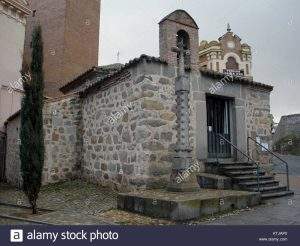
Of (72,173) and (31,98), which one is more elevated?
(31,98)

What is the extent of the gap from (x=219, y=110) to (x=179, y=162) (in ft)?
13.6

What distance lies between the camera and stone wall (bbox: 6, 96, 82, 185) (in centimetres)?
1212

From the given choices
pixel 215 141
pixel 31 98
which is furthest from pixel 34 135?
pixel 215 141

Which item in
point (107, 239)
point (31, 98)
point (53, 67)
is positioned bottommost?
point (107, 239)

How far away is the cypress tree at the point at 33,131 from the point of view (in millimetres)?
8016

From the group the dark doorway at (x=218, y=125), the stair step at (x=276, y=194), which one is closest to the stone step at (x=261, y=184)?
the stair step at (x=276, y=194)

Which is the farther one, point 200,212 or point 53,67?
point 53,67

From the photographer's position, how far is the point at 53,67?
71.6 feet

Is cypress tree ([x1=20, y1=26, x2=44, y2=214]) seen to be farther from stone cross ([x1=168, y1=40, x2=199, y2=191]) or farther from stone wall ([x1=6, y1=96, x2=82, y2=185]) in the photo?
stone wall ([x1=6, y1=96, x2=82, y2=185])

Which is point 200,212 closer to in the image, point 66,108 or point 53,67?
point 66,108

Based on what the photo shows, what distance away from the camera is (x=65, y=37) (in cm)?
2164

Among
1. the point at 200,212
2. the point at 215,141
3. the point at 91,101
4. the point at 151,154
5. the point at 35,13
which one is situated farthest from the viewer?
the point at 35,13

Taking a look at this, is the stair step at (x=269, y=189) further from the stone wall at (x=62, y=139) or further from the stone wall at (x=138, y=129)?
the stone wall at (x=62, y=139)

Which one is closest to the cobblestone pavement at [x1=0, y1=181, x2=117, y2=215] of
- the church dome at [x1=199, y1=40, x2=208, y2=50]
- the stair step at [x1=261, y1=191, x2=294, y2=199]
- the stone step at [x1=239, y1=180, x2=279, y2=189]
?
the stone step at [x1=239, y1=180, x2=279, y2=189]
